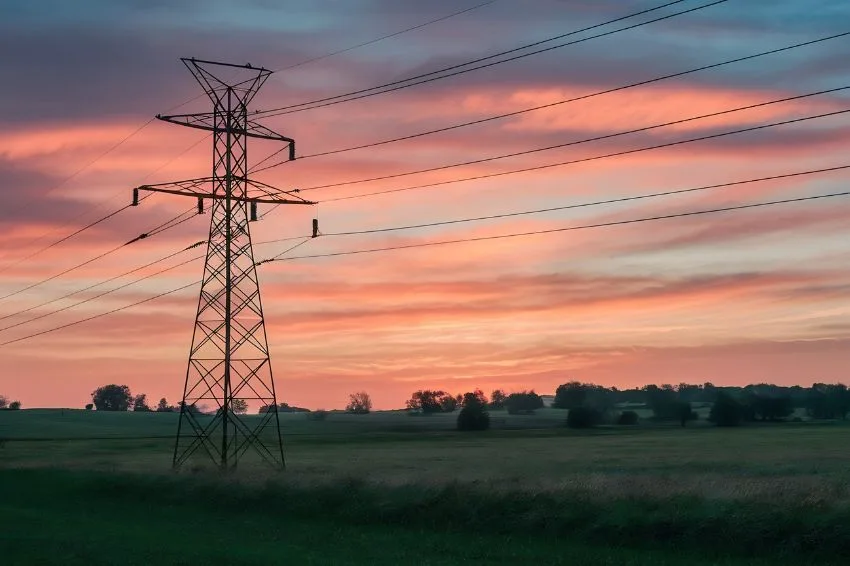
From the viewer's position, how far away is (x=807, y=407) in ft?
603

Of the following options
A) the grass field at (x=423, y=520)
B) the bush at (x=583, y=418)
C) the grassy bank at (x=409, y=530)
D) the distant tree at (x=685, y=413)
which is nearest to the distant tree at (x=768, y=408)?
the distant tree at (x=685, y=413)

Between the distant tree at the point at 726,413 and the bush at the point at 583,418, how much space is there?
17.7m

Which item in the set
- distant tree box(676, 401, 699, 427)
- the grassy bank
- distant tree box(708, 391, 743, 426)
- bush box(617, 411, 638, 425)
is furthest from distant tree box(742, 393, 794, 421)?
the grassy bank

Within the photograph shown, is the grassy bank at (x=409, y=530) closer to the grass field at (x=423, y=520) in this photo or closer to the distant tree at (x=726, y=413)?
the grass field at (x=423, y=520)

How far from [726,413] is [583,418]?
70.4 feet

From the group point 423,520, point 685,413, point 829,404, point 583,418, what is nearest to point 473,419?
point 583,418

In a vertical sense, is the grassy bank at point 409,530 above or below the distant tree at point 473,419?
below

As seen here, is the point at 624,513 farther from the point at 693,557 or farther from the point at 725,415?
the point at 725,415

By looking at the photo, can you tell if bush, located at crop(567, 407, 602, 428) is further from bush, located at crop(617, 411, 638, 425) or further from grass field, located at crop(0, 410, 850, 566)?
grass field, located at crop(0, 410, 850, 566)

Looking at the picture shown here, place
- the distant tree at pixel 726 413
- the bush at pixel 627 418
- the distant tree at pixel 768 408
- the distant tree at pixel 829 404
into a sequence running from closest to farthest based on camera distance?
the distant tree at pixel 726 413, the bush at pixel 627 418, the distant tree at pixel 768 408, the distant tree at pixel 829 404

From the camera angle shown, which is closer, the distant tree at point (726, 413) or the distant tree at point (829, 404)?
the distant tree at point (726, 413)

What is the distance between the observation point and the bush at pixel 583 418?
6024 inches

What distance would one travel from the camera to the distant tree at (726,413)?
149 m

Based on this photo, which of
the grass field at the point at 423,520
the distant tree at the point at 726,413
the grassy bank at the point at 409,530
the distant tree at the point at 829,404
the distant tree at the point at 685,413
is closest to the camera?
the grassy bank at the point at 409,530
